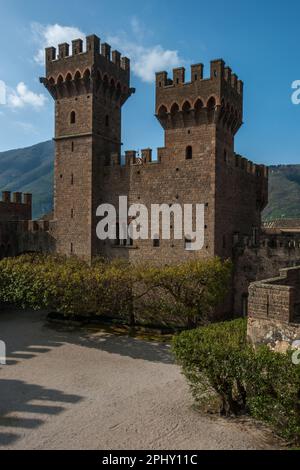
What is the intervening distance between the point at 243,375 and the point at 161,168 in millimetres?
19023

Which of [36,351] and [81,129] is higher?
[81,129]

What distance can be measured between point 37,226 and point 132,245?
950 cm

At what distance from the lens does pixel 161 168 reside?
28.2 meters

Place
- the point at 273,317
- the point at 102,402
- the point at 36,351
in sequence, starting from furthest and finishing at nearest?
the point at 36,351 → the point at 102,402 → the point at 273,317

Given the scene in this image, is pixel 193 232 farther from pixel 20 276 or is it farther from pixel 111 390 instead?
pixel 111 390

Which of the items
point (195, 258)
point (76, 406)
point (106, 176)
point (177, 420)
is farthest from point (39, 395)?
point (106, 176)

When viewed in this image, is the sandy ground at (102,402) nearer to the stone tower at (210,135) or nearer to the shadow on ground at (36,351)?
the shadow on ground at (36,351)

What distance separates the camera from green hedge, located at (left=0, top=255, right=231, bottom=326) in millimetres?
22562

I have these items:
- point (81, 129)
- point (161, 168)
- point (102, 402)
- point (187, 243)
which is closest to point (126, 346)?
point (102, 402)

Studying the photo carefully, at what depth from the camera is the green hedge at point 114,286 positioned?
74.0ft

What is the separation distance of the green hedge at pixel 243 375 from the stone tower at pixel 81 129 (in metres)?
18.2

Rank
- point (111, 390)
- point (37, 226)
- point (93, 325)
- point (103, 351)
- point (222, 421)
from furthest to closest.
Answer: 1. point (37, 226)
2. point (93, 325)
3. point (103, 351)
4. point (111, 390)
5. point (222, 421)

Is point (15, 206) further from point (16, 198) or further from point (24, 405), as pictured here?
point (24, 405)

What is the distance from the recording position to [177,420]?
1282cm
